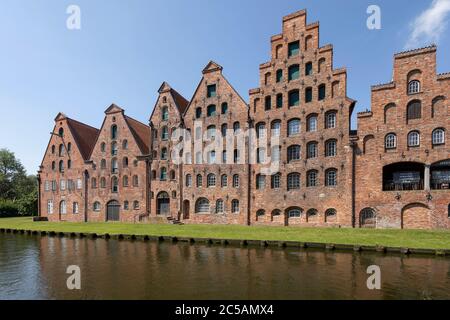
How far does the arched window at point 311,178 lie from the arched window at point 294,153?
2239 mm

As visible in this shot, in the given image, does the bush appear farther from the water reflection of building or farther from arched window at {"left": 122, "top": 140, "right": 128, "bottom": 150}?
the water reflection of building

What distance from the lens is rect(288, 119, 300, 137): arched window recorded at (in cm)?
2967

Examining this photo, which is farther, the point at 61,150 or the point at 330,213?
the point at 61,150

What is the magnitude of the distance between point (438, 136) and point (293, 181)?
1442 centimetres

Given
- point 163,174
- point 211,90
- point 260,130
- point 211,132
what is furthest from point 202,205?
point 211,90

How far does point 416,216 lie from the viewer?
79.0 feet

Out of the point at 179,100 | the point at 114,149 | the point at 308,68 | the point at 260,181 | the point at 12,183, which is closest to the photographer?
the point at 308,68

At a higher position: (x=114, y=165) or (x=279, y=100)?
(x=279, y=100)

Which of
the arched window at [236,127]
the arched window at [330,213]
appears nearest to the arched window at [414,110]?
the arched window at [330,213]

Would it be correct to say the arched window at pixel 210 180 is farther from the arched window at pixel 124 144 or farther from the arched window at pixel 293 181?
the arched window at pixel 124 144

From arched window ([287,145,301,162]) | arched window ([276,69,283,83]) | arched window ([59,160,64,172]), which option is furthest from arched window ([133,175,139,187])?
arched window ([276,69,283,83])

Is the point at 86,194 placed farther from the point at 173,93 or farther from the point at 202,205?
the point at 173,93

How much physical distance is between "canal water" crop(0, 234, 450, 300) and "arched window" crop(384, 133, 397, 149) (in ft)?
43.3
